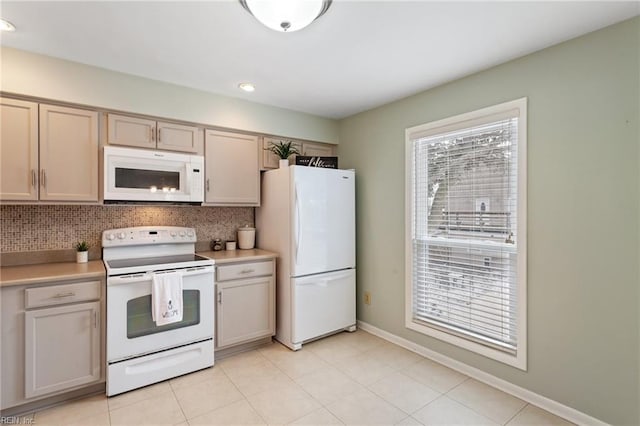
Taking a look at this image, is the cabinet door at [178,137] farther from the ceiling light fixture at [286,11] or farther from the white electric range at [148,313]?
the ceiling light fixture at [286,11]

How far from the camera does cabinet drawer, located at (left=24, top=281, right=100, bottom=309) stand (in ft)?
6.73

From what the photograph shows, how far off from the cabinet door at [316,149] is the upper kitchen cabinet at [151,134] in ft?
3.79

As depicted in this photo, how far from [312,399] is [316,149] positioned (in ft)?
8.32

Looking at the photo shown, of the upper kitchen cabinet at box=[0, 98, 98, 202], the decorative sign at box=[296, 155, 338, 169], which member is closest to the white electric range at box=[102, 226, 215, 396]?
the upper kitchen cabinet at box=[0, 98, 98, 202]

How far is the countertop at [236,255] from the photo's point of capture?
283 cm

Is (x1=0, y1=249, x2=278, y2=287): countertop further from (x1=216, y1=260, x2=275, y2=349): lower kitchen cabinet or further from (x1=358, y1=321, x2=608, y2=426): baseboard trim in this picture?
(x1=358, y1=321, x2=608, y2=426): baseboard trim

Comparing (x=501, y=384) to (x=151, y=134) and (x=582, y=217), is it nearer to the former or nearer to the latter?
(x=582, y=217)

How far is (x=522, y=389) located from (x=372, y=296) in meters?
1.51

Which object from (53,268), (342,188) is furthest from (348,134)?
(53,268)

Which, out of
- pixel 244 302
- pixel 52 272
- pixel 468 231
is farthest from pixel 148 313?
pixel 468 231

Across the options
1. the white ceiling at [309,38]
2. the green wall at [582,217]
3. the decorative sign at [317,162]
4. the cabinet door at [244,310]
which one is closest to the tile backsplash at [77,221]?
the cabinet door at [244,310]

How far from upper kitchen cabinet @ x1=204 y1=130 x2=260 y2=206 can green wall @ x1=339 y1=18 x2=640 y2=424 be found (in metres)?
1.78

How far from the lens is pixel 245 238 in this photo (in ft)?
11.2

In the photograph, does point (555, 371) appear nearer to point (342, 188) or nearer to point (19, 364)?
point (342, 188)
